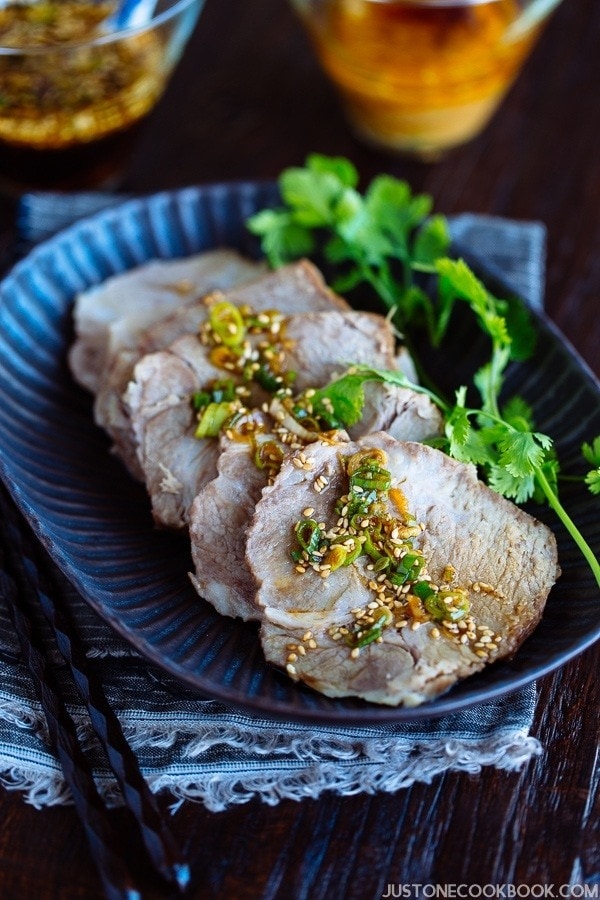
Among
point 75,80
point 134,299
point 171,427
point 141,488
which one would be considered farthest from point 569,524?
point 75,80

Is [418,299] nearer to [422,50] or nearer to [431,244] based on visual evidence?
[431,244]

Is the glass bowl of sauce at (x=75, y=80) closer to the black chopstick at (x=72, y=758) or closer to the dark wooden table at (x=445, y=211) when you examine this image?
the dark wooden table at (x=445, y=211)

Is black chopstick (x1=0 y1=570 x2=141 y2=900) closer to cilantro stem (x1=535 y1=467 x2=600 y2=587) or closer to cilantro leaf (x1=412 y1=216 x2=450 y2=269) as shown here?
cilantro stem (x1=535 y1=467 x2=600 y2=587)

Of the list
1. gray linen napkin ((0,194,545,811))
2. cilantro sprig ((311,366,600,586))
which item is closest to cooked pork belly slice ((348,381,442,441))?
cilantro sprig ((311,366,600,586))

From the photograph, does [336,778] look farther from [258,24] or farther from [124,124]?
[258,24]

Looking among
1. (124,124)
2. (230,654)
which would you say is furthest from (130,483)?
(124,124)

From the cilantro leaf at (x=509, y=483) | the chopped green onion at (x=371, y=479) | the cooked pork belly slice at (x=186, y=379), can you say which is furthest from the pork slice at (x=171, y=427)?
the cilantro leaf at (x=509, y=483)
